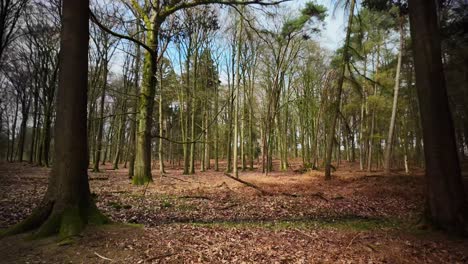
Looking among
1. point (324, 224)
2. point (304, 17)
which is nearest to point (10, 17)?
point (304, 17)

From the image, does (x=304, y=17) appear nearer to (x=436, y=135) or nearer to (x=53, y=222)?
(x=436, y=135)

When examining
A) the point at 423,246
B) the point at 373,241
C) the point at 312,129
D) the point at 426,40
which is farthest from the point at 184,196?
the point at 312,129

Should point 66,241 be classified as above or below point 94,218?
below

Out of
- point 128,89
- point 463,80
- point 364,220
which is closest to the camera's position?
point 364,220

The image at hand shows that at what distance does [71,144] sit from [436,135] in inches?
251

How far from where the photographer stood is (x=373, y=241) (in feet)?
14.5

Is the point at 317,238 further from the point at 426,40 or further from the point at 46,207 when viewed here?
the point at 46,207

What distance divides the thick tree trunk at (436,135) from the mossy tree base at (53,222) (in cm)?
611

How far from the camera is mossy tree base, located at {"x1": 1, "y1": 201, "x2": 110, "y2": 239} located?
4113mm

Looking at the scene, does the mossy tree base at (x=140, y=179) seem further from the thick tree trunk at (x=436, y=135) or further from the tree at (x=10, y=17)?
the tree at (x=10, y=17)

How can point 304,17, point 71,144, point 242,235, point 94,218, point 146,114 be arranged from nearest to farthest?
1. point 71,144
2. point 94,218
3. point 242,235
4. point 146,114
5. point 304,17

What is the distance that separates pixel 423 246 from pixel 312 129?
2639 cm

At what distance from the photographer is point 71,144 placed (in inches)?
178

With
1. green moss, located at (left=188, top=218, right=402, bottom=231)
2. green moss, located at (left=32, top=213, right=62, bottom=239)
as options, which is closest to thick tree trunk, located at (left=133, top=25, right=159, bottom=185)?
green moss, located at (left=188, top=218, right=402, bottom=231)
